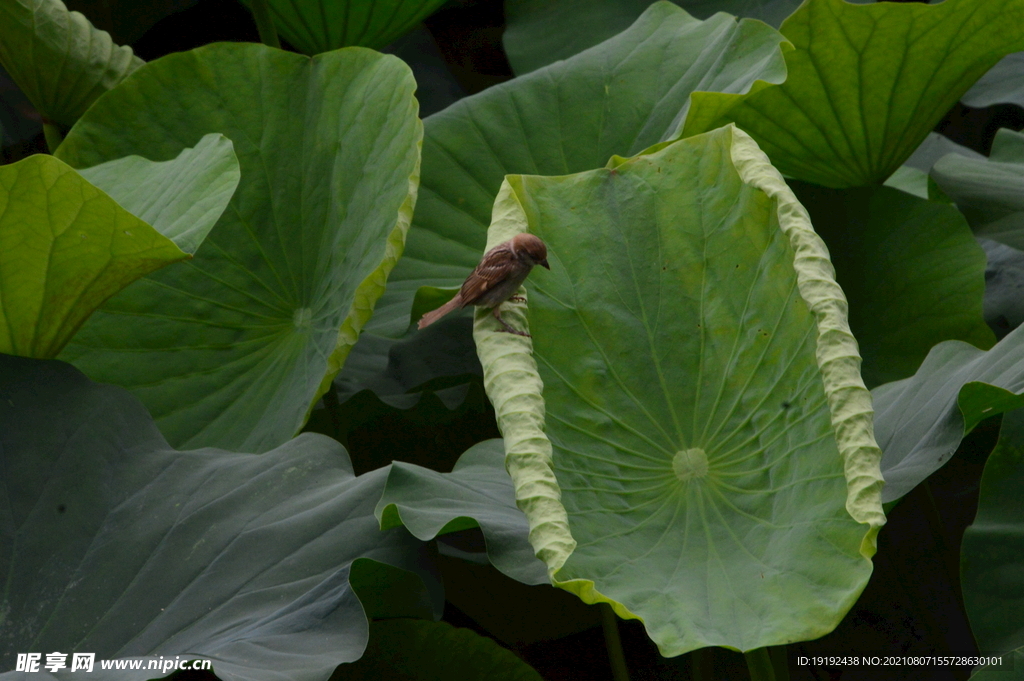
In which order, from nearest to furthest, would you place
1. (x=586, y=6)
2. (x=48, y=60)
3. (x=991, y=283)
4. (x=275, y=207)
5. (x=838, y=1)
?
1. (x=838, y=1)
2. (x=275, y=207)
3. (x=48, y=60)
4. (x=991, y=283)
5. (x=586, y=6)

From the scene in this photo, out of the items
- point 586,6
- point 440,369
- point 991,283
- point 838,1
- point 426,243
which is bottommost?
point 440,369

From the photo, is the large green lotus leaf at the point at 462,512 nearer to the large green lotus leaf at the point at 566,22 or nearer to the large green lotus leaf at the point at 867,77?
the large green lotus leaf at the point at 867,77

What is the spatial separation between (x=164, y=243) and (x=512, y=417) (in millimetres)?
492

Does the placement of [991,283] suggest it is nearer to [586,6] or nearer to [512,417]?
[586,6]

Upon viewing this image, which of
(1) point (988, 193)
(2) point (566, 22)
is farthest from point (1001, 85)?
(2) point (566, 22)

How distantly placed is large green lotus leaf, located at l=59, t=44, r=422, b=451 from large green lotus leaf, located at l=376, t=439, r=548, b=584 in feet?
0.98

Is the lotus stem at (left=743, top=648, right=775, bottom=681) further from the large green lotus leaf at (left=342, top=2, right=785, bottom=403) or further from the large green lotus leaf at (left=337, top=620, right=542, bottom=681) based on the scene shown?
the large green lotus leaf at (left=342, top=2, right=785, bottom=403)

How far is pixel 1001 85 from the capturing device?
1928 millimetres

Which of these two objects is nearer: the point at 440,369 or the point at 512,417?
the point at 512,417

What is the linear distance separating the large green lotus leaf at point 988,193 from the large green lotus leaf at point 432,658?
1.07 meters

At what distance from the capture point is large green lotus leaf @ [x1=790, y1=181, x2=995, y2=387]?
1.55 m

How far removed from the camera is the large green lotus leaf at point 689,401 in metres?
0.85

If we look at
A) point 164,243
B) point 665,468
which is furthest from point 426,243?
point 665,468

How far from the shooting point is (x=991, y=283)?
172 centimetres
